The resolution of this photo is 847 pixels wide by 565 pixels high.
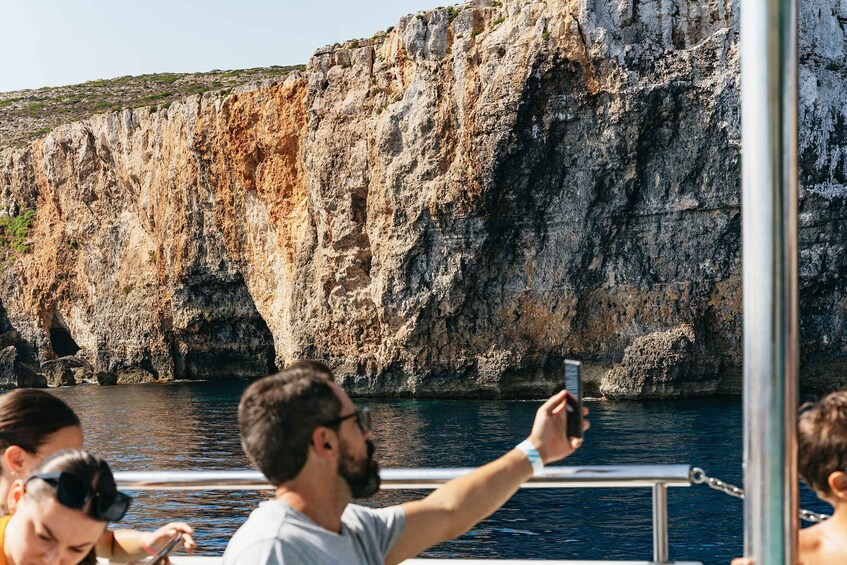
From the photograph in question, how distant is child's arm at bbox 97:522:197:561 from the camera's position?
3.11m

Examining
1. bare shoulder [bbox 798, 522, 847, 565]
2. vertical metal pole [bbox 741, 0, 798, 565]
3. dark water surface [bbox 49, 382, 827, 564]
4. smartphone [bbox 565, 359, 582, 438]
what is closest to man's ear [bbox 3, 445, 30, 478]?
smartphone [bbox 565, 359, 582, 438]

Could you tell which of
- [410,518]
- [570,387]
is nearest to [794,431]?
[570,387]

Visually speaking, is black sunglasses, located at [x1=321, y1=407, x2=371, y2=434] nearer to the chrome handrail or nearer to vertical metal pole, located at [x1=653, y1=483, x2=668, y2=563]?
the chrome handrail

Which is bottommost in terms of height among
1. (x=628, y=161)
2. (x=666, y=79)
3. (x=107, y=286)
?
(x=107, y=286)

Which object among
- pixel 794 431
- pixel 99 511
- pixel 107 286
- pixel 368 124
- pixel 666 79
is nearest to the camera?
pixel 794 431

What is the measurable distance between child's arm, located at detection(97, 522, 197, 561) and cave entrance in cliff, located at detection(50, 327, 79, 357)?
59360 mm

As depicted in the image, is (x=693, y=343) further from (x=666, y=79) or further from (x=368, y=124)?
(x=368, y=124)

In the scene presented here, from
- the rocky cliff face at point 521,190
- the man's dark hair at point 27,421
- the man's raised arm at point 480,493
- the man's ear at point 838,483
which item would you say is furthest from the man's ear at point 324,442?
the rocky cliff face at point 521,190

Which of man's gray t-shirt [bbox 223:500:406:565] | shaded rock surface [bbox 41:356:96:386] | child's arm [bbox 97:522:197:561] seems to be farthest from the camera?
shaded rock surface [bbox 41:356:96:386]

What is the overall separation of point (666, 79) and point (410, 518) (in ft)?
110

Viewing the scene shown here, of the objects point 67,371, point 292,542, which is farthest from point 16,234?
point 292,542

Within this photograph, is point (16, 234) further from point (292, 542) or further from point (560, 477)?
point (292, 542)

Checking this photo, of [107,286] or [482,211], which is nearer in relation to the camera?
[482,211]

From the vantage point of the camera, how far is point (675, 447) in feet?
74.0
